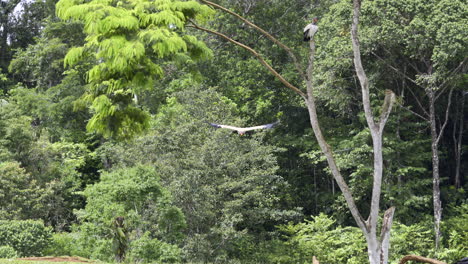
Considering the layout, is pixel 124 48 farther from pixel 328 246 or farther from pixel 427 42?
pixel 427 42

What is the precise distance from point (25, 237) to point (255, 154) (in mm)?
6636

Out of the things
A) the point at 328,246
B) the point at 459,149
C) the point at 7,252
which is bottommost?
the point at 7,252

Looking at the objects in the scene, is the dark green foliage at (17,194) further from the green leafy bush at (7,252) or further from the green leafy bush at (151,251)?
the green leafy bush at (151,251)

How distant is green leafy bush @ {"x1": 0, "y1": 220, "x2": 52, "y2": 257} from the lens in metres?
12.7

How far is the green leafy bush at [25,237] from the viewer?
12695 millimetres

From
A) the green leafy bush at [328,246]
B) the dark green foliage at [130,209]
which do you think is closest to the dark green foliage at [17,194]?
the dark green foliage at [130,209]

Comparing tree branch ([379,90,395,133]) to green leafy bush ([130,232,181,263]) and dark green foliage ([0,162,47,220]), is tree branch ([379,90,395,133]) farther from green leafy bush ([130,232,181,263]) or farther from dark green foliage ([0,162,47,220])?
dark green foliage ([0,162,47,220])

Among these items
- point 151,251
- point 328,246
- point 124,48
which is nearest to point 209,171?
point 328,246

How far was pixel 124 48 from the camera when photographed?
14.2ft

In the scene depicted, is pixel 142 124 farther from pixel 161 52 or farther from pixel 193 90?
pixel 193 90

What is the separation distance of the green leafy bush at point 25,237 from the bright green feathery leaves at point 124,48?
8.72 meters

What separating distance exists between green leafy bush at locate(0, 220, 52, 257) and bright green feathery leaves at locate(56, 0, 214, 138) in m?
8.72

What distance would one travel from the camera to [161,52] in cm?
436

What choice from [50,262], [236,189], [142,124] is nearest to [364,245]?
[236,189]
